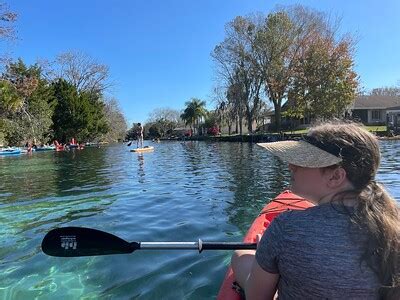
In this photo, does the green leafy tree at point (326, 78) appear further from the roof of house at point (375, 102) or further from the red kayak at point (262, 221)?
the red kayak at point (262, 221)

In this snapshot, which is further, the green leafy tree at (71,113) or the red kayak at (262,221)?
the green leafy tree at (71,113)

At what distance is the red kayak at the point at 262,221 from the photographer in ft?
8.56

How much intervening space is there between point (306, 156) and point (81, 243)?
2059mm

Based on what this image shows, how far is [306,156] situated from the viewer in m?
1.90

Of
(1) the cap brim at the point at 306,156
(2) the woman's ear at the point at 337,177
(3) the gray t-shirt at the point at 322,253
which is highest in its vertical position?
(1) the cap brim at the point at 306,156

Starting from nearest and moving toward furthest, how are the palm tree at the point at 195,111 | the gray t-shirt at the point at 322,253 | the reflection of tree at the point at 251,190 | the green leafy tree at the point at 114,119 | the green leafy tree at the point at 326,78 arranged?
the gray t-shirt at the point at 322,253 < the reflection of tree at the point at 251,190 < the green leafy tree at the point at 326,78 < the green leafy tree at the point at 114,119 < the palm tree at the point at 195,111

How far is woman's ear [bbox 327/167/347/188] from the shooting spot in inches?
72.4

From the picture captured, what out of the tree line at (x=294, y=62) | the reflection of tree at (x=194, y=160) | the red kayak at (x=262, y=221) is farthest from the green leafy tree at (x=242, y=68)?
the red kayak at (x=262, y=221)

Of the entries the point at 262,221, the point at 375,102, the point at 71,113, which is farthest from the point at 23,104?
the point at 375,102

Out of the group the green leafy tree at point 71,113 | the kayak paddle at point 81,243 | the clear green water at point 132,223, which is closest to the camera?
the kayak paddle at point 81,243

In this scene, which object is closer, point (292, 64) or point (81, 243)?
point (81, 243)

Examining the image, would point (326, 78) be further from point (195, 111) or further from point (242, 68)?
point (195, 111)

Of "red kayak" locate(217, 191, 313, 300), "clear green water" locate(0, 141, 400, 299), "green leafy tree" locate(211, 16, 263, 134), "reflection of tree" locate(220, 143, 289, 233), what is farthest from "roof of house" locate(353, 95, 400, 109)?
"red kayak" locate(217, 191, 313, 300)

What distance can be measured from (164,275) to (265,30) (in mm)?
45092
